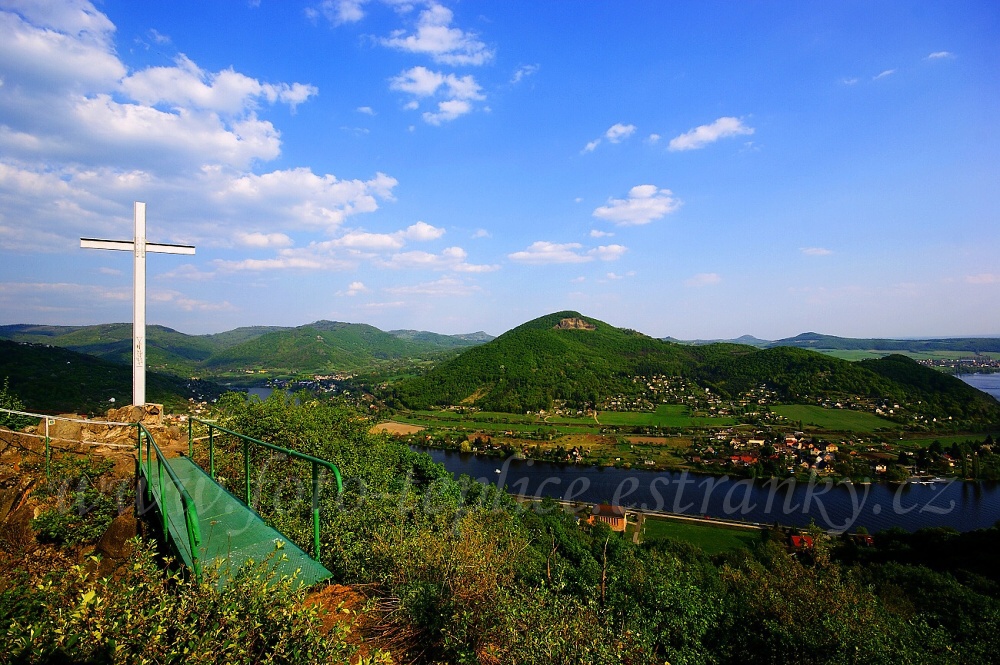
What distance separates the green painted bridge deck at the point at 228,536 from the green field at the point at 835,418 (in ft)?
288

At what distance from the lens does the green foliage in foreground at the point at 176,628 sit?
6.58ft

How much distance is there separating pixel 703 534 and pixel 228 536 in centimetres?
4012

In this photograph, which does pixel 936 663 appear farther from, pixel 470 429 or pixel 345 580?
pixel 470 429

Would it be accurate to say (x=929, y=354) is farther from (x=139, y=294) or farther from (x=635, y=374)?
(x=139, y=294)

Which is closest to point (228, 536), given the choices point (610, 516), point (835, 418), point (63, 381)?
point (610, 516)

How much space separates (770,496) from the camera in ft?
155

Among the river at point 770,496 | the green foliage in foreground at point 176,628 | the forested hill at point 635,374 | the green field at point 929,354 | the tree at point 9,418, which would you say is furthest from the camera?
the green field at point 929,354

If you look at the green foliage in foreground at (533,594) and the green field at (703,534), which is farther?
the green field at (703,534)

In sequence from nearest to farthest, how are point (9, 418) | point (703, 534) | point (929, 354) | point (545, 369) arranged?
point (9, 418) < point (703, 534) < point (545, 369) < point (929, 354)

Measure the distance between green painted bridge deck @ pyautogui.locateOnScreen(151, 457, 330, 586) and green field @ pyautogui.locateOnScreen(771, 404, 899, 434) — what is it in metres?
87.7

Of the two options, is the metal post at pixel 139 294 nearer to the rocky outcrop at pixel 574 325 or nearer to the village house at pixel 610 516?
the village house at pixel 610 516

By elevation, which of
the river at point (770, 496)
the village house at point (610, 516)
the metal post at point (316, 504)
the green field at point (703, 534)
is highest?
the metal post at point (316, 504)

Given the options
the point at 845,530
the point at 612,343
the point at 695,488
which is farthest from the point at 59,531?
the point at 612,343

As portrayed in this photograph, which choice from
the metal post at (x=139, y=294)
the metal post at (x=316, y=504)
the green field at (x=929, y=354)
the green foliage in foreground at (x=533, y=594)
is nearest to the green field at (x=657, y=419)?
the green foliage in foreground at (x=533, y=594)
